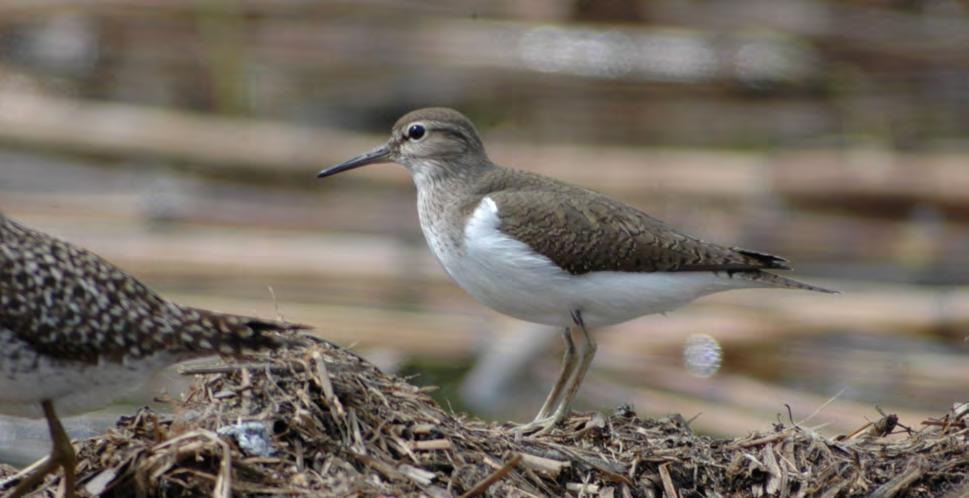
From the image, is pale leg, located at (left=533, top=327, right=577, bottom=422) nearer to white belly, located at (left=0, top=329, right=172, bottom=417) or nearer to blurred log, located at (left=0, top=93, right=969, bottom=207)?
white belly, located at (left=0, top=329, right=172, bottom=417)

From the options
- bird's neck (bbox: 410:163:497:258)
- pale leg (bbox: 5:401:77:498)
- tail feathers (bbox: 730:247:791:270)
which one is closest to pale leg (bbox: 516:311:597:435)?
bird's neck (bbox: 410:163:497:258)

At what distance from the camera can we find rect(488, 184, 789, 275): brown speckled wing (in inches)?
356

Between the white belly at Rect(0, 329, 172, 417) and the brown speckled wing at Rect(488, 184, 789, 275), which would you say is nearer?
the white belly at Rect(0, 329, 172, 417)

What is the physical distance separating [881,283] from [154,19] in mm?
7823

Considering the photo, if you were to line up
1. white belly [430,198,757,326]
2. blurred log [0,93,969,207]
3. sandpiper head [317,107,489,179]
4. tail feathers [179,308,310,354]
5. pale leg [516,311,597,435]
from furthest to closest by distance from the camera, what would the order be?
blurred log [0,93,969,207] < sandpiper head [317,107,489,179] < white belly [430,198,757,326] < pale leg [516,311,597,435] < tail feathers [179,308,310,354]

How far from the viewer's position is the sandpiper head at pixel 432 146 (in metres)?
9.86

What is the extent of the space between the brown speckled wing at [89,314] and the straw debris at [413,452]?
192 millimetres

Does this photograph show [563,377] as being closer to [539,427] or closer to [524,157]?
[539,427]

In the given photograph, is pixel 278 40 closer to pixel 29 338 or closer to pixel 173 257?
pixel 173 257

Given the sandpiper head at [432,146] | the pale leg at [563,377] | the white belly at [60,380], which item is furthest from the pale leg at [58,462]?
the sandpiper head at [432,146]

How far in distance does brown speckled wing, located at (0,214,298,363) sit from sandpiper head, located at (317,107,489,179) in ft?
8.44

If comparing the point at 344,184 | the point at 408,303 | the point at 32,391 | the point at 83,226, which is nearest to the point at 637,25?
the point at 344,184

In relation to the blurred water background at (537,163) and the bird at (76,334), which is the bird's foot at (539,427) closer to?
the bird at (76,334)

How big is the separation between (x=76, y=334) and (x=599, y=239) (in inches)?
120
